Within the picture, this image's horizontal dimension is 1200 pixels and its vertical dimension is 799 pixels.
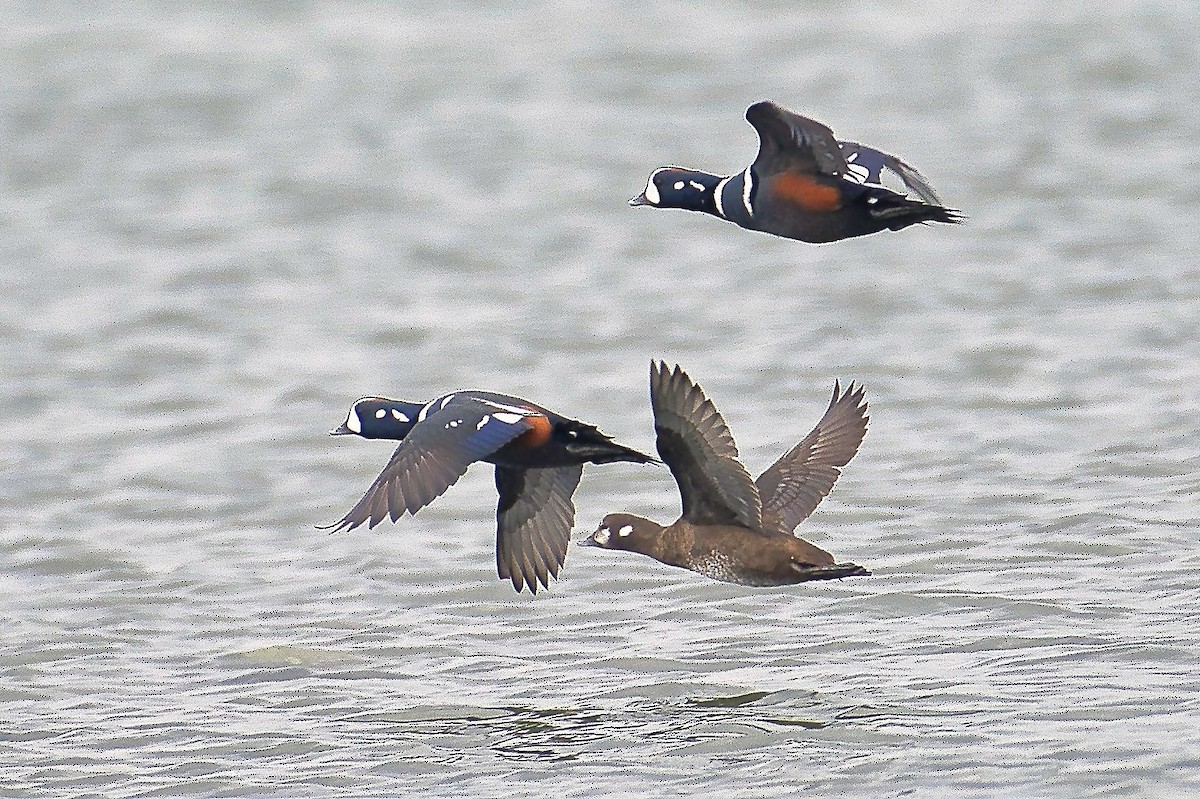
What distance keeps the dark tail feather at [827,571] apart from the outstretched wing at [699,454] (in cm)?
24

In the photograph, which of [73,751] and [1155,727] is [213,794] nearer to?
[73,751]

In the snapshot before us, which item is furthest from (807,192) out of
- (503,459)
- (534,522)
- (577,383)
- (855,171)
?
(577,383)

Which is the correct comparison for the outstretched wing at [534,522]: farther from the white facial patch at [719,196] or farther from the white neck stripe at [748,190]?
the white neck stripe at [748,190]

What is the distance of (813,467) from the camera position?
33.2ft

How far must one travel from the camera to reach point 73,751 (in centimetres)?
989

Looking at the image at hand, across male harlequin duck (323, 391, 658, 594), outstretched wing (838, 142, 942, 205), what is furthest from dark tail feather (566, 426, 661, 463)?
outstretched wing (838, 142, 942, 205)

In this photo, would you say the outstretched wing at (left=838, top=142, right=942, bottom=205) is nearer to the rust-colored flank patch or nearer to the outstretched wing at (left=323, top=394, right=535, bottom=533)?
the rust-colored flank patch

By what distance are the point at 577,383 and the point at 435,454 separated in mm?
7893

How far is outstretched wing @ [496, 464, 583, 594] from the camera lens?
32.7 ft

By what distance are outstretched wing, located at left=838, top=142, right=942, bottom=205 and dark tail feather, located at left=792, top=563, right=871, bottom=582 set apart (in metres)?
1.46

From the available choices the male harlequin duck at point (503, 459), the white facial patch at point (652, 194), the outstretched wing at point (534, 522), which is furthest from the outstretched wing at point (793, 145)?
the outstretched wing at point (534, 522)

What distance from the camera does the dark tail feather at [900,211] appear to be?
26.7 feet

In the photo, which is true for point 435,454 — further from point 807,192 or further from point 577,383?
point 577,383

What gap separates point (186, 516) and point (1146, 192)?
35.8ft
